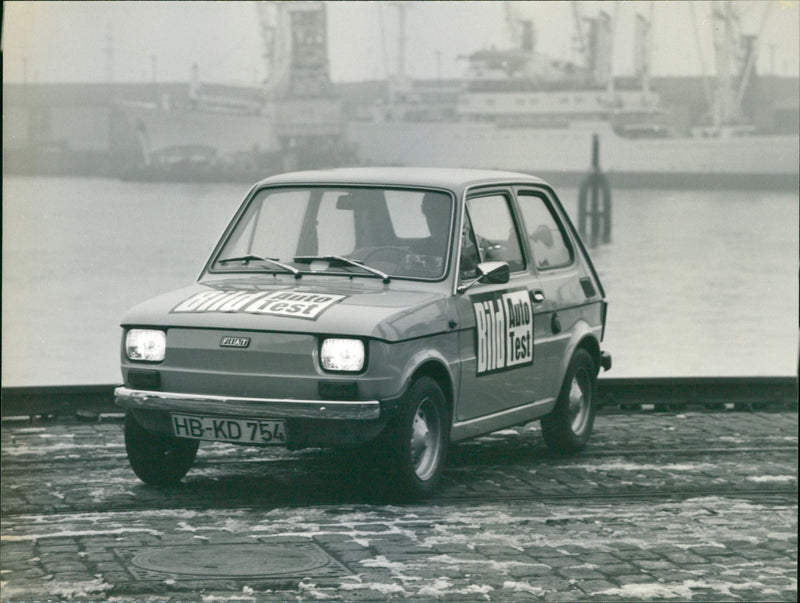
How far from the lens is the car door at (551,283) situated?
835cm

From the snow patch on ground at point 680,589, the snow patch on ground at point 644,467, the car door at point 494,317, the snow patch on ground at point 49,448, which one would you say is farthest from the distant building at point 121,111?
the snow patch on ground at point 680,589

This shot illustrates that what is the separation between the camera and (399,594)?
5.18 meters

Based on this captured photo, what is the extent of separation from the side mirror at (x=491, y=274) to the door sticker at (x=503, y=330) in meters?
0.10

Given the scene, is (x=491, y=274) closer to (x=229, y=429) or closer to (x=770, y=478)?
(x=229, y=429)

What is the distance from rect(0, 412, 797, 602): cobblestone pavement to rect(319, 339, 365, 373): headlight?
2.22 ft

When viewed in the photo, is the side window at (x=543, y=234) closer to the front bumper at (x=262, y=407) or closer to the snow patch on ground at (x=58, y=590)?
the front bumper at (x=262, y=407)

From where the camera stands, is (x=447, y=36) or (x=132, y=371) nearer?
(x=132, y=371)

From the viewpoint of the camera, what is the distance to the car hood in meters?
6.76

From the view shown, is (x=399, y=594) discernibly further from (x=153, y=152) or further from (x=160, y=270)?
(x=153, y=152)

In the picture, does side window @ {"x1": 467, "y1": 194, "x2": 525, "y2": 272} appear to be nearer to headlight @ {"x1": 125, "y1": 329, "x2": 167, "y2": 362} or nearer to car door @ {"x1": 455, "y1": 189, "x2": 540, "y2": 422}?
car door @ {"x1": 455, "y1": 189, "x2": 540, "y2": 422}

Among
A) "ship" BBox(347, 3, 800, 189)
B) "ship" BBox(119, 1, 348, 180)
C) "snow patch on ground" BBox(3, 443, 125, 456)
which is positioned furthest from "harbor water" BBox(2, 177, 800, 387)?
"snow patch on ground" BBox(3, 443, 125, 456)

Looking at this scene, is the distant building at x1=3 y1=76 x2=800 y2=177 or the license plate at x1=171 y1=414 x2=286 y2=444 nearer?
the license plate at x1=171 y1=414 x2=286 y2=444

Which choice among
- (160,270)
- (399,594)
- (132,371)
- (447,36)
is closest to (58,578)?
(399,594)

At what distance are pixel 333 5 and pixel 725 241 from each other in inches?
790
